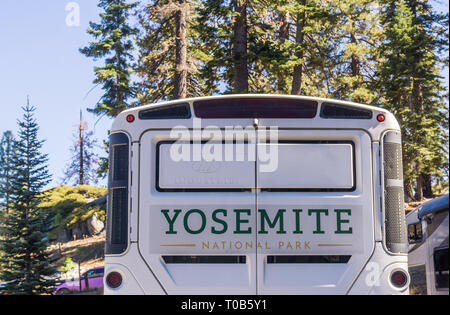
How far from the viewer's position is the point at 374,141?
6.09m

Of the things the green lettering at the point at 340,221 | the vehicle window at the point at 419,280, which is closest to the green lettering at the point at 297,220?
the green lettering at the point at 340,221

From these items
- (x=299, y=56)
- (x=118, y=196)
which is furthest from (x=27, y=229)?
(x=118, y=196)

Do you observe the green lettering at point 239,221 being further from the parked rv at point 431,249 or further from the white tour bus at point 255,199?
the parked rv at point 431,249

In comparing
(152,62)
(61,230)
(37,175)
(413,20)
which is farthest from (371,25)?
(61,230)

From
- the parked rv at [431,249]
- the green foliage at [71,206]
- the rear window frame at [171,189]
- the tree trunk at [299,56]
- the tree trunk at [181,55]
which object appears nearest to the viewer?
the rear window frame at [171,189]

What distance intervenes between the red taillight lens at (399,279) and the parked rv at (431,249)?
5.38 metres

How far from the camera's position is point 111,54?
40531 millimetres

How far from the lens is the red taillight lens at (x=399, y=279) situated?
5.82 m

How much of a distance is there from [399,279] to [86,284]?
943 inches

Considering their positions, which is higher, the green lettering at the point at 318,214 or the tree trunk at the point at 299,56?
the tree trunk at the point at 299,56

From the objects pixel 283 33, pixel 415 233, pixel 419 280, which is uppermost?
pixel 283 33

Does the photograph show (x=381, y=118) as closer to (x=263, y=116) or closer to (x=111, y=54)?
(x=263, y=116)
